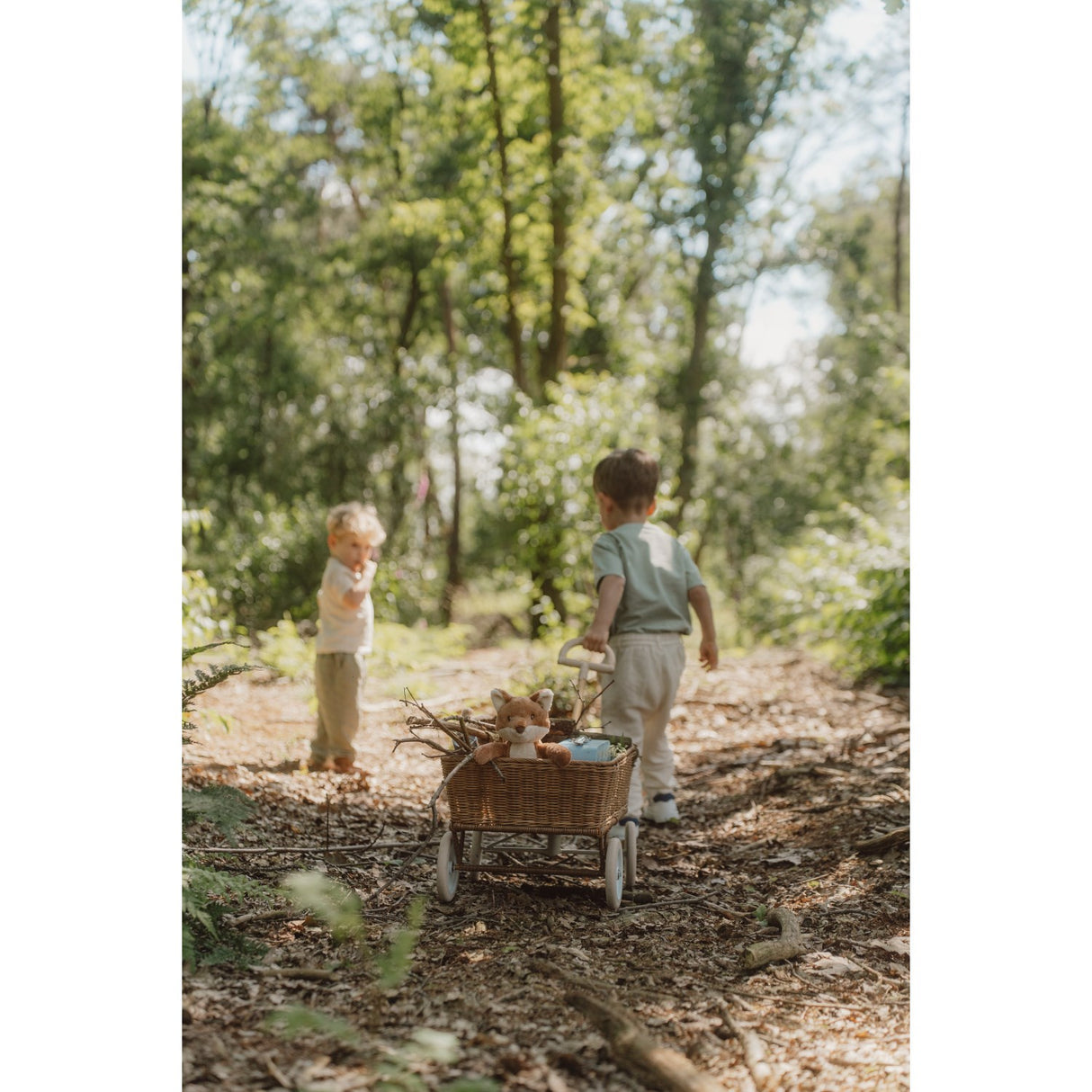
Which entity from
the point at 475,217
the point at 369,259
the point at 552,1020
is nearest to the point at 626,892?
the point at 552,1020

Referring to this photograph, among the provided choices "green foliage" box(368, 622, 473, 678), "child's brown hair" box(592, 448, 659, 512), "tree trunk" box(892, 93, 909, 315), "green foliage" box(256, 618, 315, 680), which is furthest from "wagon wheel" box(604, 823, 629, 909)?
"tree trunk" box(892, 93, 909, 315)

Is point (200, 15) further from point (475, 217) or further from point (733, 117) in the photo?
point (733, 117)

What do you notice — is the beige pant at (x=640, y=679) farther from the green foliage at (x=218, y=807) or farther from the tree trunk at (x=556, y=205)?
the tree trunk at (x=556, y=205)

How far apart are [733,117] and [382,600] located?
7.24 meters

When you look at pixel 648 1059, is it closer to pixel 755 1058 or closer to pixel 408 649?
pixel 755 1058

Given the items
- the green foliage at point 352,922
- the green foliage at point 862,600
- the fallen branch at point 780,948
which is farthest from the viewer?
the green foliage at point 862,600

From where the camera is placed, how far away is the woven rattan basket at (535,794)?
341 centimetres

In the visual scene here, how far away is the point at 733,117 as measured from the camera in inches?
487

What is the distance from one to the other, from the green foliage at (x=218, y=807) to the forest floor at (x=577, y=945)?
1.17 feet

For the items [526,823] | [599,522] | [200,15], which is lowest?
[526,823]

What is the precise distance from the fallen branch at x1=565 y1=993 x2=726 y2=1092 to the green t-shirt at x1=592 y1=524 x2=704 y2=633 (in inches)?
92.6

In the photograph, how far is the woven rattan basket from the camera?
11.2ft

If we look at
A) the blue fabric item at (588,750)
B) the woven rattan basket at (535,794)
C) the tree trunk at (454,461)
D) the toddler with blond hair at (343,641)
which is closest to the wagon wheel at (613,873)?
Answer: the woven rattan basket at (535,794)

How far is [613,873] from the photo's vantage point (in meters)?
3.57
